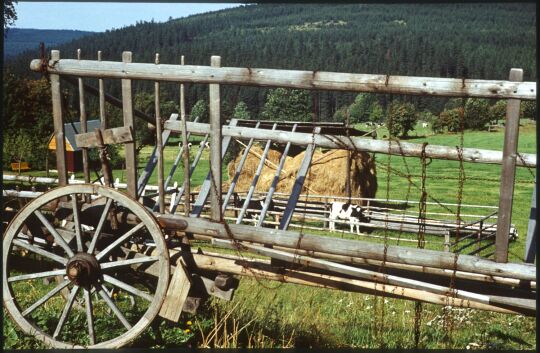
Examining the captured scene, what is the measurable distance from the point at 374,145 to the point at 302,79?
134 cm

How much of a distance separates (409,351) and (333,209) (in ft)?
46.6

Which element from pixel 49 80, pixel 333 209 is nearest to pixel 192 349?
pixel 49 80

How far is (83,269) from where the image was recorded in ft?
16.1

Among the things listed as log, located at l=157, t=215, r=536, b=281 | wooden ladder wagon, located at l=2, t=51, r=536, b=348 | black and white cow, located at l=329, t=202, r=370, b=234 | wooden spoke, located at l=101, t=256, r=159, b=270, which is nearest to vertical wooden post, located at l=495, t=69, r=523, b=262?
wooden ladder wagon, located at l=2, t=51, r=536, b=348

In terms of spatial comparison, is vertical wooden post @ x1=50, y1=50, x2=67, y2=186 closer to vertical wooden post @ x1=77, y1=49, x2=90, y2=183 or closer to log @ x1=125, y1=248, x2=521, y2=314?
vertical wooden post @ x1=77, y1=49, x2=90, y2=183

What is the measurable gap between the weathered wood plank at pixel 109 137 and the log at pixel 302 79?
456 mm

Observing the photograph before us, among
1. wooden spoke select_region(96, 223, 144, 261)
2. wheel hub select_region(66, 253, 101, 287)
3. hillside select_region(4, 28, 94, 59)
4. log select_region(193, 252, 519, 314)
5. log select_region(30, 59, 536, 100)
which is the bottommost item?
log select_region(193, 252, 519, 314)

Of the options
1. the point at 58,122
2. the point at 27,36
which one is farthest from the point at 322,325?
the point at 27,36

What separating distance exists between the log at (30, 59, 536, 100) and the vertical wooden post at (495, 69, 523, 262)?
0.09 meters

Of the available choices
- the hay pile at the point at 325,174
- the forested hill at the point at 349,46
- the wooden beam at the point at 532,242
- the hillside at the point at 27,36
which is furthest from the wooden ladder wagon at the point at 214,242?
the forested hill at the point at 349,46

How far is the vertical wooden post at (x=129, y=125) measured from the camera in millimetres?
4879

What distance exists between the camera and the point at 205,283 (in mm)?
5285

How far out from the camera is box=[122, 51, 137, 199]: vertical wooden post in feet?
16.0

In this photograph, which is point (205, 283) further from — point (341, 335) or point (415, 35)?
point (415, 35)
